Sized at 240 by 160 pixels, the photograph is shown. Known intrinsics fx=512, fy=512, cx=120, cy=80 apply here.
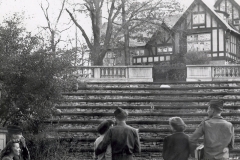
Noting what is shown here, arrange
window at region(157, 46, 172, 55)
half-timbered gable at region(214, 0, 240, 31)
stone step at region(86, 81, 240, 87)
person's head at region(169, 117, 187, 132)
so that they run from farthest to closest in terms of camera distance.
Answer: half-timbered gable at region(214, 0, 240, 31)
window at region(157, 46, 172, 55)
stone step at region(86, 81, 240, 87)
person's head at region(169, 117, 187, 132)

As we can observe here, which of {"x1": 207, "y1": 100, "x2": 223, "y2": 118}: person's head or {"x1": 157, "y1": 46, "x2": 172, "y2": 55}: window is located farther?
{"x1": 157, "y1": 46, "x2": 172, "y2": 55}: window

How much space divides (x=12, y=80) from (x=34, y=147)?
2025 mm

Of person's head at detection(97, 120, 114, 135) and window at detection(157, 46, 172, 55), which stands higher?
window at detection(157, 46, 172, 55)

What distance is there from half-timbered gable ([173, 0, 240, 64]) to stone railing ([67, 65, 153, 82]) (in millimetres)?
18502

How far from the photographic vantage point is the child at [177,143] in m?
7.87

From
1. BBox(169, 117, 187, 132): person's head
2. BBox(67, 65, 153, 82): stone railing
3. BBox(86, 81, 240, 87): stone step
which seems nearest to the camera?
BBox(169, 117, 187, 132): person's head

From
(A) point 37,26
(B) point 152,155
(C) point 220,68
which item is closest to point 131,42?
(A) point 37,26

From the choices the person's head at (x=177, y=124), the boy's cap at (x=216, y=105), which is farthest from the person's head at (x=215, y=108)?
the person's head at (x=177, y=124)

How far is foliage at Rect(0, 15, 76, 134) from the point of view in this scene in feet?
46.2

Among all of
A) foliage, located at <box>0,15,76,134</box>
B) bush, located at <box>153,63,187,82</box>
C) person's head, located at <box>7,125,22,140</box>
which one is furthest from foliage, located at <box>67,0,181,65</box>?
person's head, located at <box>7,125,22,140</box>

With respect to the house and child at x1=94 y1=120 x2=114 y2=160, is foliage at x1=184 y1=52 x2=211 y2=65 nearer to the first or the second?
the house

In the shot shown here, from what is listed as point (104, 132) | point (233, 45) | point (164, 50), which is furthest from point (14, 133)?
point (233, 45)

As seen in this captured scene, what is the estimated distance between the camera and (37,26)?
1373 inches

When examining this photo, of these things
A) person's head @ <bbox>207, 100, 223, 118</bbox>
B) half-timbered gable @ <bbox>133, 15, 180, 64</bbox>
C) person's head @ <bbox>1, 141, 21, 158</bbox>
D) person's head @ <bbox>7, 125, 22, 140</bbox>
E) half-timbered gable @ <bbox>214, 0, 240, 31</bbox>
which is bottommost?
person's head @ <bbox>1, 141, 21, 158</bbox>
